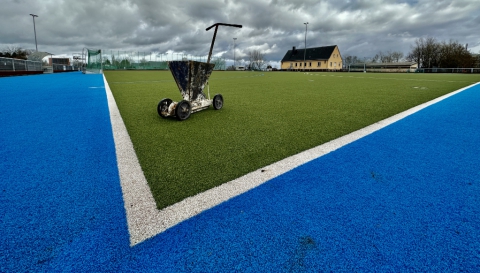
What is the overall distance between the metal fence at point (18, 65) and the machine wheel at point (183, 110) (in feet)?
88.8

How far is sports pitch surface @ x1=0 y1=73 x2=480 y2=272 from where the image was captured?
1364 mm

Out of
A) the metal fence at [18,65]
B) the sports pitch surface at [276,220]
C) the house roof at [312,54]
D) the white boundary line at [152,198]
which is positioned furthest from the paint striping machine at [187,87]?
the house roof at [312,54]

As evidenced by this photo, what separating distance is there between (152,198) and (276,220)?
100cm

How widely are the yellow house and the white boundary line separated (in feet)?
270

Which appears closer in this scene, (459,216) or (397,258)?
(397,258)

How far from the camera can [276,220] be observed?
5.55 ft

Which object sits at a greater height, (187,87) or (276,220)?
(187,87)

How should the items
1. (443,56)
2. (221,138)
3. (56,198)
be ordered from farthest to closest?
(443,56), (221,138), (56,198)

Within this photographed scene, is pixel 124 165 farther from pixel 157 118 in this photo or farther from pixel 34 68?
pixel 34 68

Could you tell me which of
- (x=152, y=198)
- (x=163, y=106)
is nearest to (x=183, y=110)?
(x=163, y=106)

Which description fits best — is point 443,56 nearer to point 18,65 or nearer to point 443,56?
point 443,56

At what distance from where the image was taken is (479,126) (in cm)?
434

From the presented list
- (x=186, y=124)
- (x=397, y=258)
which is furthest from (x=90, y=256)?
(x=186, y=124)

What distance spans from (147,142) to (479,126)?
18.7 ft
